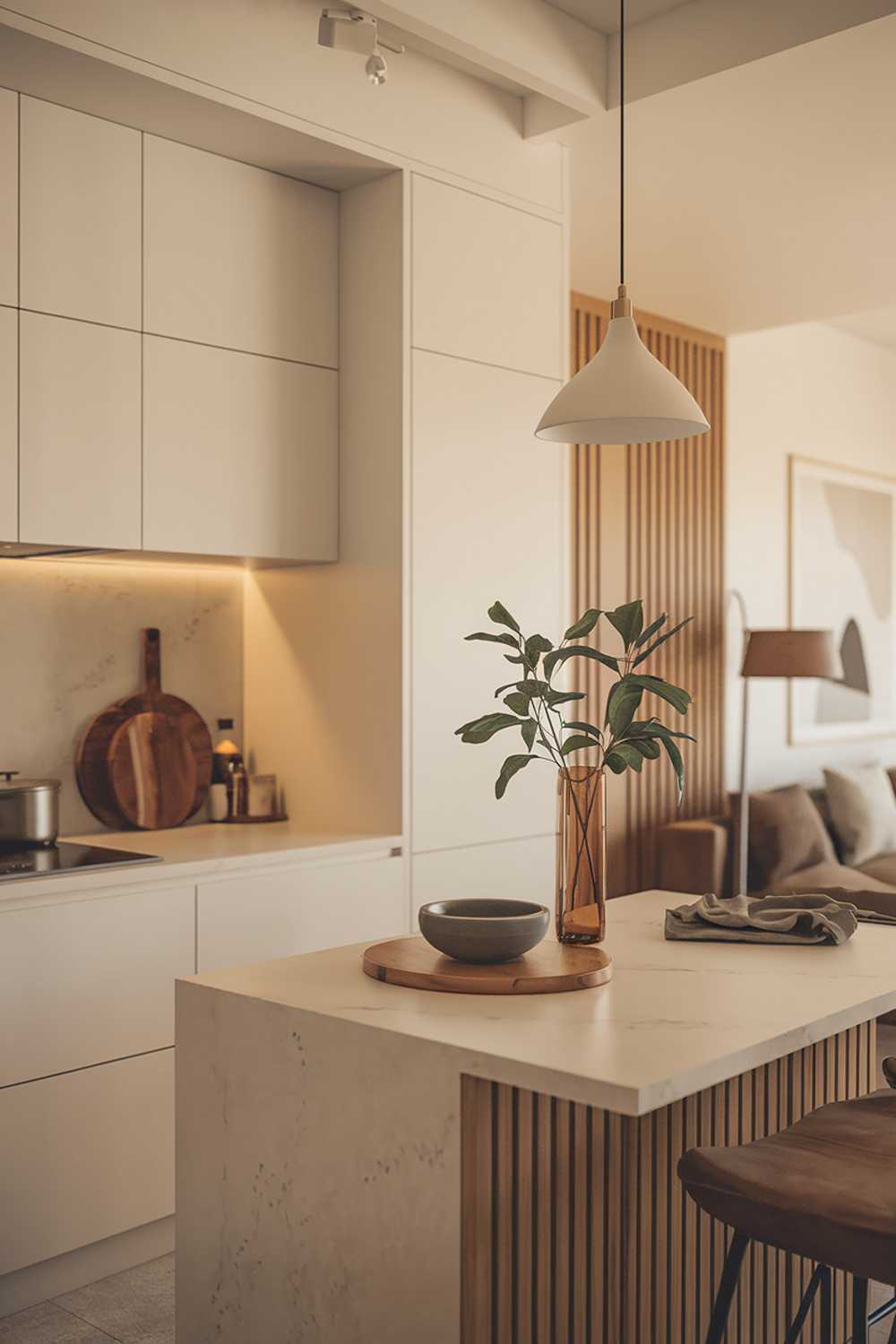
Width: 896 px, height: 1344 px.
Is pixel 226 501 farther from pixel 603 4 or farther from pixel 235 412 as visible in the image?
pixel 603 4

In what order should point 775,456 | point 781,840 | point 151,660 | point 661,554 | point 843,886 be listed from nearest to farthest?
point 151,660, point 843,886, point 781,840, point 661,554, point 775,456

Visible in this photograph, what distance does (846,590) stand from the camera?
6.80 metres

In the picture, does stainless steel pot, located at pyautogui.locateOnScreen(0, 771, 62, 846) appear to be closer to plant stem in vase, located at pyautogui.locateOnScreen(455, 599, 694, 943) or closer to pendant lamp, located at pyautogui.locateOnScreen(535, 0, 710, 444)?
plant stem in vase, located at pyautogui.locateOnScreen(455, 599, 694, 943)

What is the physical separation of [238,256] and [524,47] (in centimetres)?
91

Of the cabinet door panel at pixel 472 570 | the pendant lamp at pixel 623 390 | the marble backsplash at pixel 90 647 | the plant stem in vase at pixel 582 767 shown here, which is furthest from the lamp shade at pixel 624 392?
the marble backsplash at pixel 90 647

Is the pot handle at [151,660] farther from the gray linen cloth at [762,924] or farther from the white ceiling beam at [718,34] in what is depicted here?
the white ceiling beam at [718,34]

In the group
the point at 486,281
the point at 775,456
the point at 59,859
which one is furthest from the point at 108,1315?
the point at 775,456

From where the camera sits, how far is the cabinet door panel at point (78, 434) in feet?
9.62

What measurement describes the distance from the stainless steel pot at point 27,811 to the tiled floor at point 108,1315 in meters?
0.99

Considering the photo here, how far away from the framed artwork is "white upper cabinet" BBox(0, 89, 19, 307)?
439 cm

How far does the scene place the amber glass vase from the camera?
2.20 metres

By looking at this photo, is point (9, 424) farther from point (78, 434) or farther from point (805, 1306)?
point (805, 1306)

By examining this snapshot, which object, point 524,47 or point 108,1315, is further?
point 524,47

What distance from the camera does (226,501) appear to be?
11.0 ft
